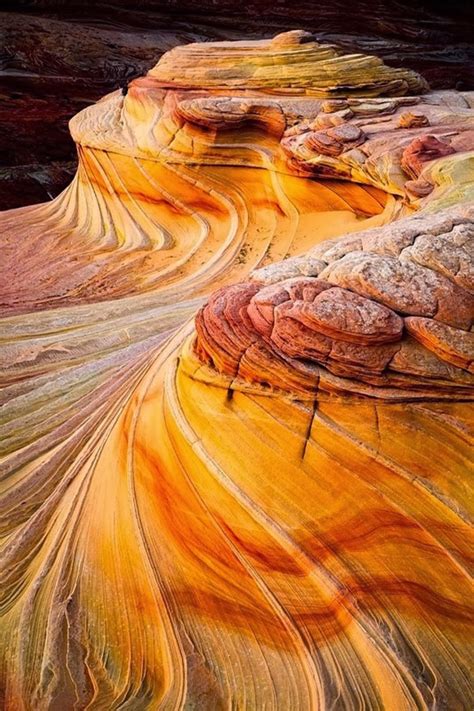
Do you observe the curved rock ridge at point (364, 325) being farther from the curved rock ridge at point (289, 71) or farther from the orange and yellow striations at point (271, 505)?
the curved rock ridge at point (289, 71)

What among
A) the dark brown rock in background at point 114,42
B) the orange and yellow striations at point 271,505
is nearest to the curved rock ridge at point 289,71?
the orange and yellow striations at point 271,505

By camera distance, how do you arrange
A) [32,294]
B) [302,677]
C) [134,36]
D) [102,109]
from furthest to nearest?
[134,36], [102,109], [32,294], [302,677]

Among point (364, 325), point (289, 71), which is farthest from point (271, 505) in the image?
point (289, 71)

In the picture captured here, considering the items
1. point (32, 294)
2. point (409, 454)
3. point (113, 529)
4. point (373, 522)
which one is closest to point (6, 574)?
point (113, 529)

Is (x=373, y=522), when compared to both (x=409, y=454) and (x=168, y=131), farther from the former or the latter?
(x=168, y=131)

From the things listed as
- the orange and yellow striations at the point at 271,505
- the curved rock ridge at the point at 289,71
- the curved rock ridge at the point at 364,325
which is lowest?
the orange and yellow striations at the point at 271,505

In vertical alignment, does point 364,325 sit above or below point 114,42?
below

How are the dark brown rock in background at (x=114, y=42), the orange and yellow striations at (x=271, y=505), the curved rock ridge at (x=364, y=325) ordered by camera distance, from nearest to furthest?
1. the orange and yellow striations at (x=271, y=505)
2. the curved rock ridge at (x=364, y=325)
3. the dark brown rock in background at (x=114, y=42)

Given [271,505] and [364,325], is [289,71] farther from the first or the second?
[271,505]

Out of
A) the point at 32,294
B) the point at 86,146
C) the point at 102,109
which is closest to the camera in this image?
the point at 32,294
